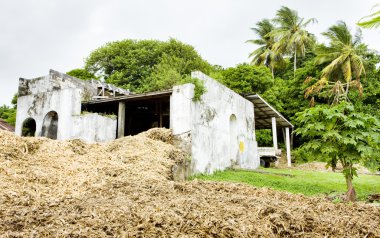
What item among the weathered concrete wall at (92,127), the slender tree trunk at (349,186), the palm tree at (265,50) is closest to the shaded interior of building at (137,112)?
the weathered concrete wall at (92,127)

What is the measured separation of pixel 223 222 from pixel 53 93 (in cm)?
1095

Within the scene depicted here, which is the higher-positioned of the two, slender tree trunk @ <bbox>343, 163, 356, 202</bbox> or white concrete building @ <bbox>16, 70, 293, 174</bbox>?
white concrete building @ <bbox>16, 70, 293, 174</bbox>

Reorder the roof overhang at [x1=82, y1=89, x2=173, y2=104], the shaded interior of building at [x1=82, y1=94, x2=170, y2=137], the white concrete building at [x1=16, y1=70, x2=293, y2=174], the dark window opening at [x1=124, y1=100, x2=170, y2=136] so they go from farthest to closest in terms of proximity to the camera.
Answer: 1. the dark window opening at [x1=124, y1=100, x2=170, y2=136]
2. the shaded interior of building at [x1=82, y1=94, x2=170, y2=137]
3. the roof overhang at [x1=82, y1=89, x2=173, y2=104]
4. the white concrete building at [x1=16, y1=70, x2=293, y2=174]

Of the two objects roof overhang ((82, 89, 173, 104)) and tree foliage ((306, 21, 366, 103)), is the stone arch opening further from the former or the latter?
tree foliage ((306, 21, 366, 103))

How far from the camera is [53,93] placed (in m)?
12.8

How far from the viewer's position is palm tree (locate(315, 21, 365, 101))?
21.0 m

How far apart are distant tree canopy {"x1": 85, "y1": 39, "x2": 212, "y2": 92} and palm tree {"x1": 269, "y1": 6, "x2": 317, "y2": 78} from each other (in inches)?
282

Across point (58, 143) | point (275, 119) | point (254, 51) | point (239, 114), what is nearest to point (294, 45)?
point (254, 51)

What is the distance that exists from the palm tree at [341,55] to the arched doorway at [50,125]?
636 inches

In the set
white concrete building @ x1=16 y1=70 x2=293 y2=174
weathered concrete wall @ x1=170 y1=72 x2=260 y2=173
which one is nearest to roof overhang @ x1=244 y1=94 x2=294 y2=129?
white concrete building @ x1=16 y1=70 x2=293 y2=174

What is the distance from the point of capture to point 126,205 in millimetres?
4320

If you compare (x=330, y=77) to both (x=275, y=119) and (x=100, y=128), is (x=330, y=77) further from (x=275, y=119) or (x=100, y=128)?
(x=100, y=128)

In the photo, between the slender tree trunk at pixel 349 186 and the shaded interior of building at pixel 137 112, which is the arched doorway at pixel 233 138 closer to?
the shaded interior of building at pixel 137 112

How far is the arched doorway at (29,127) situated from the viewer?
1367 centimetres
